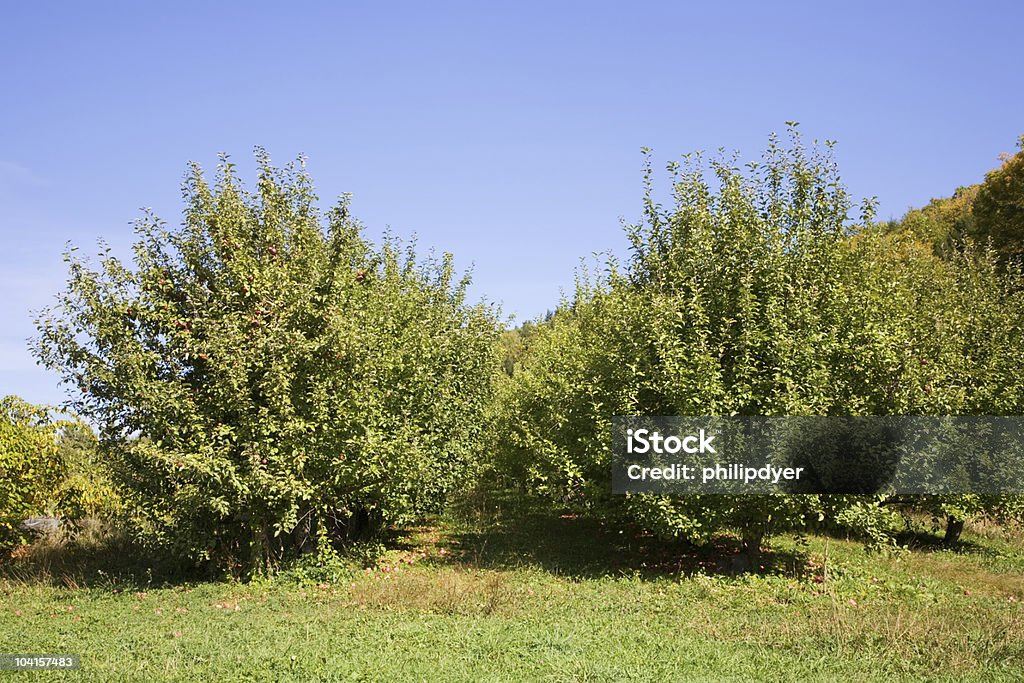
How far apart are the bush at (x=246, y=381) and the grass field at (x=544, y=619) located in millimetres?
1643

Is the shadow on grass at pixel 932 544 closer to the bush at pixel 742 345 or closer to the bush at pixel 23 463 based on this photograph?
the bush at pixel 742 345

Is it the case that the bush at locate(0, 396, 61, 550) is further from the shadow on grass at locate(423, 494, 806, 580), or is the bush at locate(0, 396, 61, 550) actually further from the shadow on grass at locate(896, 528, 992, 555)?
the shadow on grass at locate(896, 528, 992, 555)

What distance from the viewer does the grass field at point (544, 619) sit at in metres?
9.23

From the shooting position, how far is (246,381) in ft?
45.7

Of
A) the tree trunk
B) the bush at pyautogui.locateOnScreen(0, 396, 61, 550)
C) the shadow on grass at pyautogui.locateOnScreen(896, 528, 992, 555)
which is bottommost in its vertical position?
the shadow on grass at pyautogui.locateOnScreen(896, 528, 992, 555)

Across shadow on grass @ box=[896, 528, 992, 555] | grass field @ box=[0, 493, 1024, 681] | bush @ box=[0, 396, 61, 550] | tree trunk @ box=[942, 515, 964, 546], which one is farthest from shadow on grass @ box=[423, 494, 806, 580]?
bush @ box=[0, 396, 61, 550]

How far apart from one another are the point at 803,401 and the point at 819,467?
1722 mm

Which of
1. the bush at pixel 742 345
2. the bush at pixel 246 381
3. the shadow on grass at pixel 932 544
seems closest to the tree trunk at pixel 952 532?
the shadow on grass at pixel 932 544

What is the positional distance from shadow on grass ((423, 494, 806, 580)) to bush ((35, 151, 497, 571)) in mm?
3144

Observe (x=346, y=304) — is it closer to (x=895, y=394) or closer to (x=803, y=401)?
(x=803, y=401)

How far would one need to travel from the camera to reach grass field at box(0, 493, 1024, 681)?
9234 mm

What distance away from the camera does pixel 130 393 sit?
14047mm

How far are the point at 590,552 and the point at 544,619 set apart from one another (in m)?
7.20

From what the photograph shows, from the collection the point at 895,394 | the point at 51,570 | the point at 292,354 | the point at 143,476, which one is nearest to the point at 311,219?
the point at 292,354
